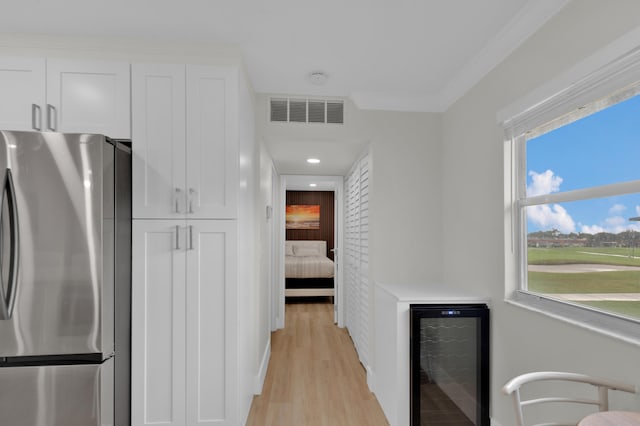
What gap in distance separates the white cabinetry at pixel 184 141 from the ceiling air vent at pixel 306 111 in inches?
31.7

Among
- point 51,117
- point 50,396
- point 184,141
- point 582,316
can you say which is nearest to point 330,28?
point 184,141

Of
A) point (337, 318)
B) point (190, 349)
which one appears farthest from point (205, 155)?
point (337, 318)

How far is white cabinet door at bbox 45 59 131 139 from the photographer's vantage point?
2.06 metres

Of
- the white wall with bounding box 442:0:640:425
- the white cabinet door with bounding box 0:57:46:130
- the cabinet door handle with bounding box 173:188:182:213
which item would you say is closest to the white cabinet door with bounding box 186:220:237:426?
the cabinet door handle with bounding box 173:188:182:213

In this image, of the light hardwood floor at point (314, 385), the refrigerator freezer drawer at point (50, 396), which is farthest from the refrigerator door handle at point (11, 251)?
the light hardwood floor at point (314, 385)

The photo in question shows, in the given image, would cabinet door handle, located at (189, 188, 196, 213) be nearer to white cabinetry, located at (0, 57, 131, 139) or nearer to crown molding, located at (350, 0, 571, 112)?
white cabinetry, located at (0, 57, 131, 139)

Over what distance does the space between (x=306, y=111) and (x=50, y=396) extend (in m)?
2.44

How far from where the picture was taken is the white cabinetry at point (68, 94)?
2.03m

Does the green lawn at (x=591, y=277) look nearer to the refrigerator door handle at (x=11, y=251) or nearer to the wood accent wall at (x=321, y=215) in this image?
the refrigerator door handle at (x=11, y=251)

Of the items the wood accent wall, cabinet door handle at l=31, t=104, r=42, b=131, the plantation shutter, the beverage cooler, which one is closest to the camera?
cabinet door handle at l=31, t=104, r=42, b=131

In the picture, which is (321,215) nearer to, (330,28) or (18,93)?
(330,28)

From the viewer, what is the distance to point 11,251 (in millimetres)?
1658

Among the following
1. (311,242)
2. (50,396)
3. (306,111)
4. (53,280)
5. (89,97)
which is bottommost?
(50,396)

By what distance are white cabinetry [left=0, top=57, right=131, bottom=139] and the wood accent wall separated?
18.4 feet
